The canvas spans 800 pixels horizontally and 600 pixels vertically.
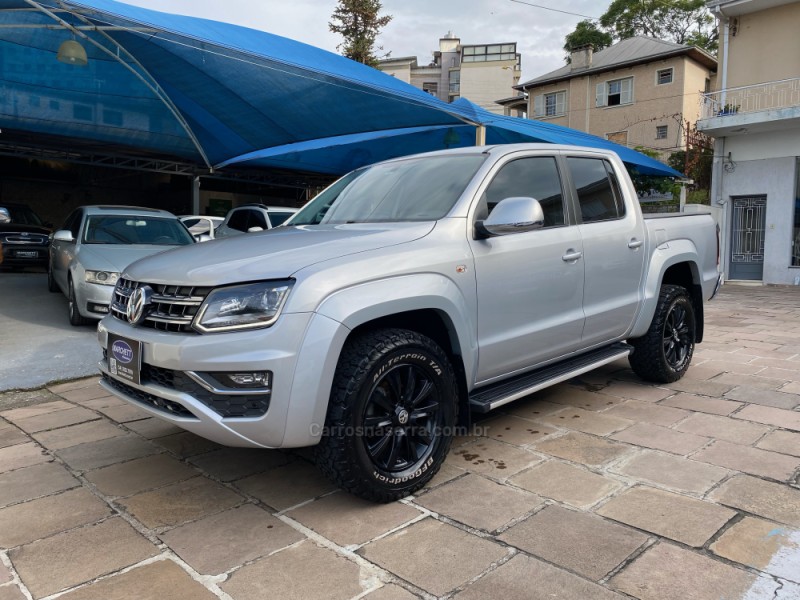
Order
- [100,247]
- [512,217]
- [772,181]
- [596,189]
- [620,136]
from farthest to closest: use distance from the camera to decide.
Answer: [620,136] < [772,181] < [100,247] < [596,189] < [512,217]

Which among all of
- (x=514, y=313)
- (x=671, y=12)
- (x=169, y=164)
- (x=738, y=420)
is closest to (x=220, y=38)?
(x=514, y=313)

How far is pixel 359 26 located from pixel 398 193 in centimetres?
2503

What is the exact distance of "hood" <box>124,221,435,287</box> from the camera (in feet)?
8.51

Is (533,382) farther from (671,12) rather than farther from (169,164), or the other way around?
(671,12)

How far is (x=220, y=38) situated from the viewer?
643 centimetres

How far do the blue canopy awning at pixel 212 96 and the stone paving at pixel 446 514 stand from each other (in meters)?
4.44

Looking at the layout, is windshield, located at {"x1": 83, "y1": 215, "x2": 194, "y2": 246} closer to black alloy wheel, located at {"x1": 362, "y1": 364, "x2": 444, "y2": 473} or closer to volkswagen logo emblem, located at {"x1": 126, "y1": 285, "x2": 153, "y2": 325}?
volkswagen logo emblem, located at {"x1": 126, "y1": 285, "x2": 153, "y2": 325}

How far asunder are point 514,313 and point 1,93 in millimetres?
11583

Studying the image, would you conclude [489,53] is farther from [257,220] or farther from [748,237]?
[257,220]

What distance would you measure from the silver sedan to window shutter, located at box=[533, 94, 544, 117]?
24.9 meters

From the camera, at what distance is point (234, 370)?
2.47 meters

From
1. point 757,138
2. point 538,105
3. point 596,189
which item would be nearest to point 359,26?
point 538,105

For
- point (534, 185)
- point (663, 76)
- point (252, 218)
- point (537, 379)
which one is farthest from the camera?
point (663, 76)

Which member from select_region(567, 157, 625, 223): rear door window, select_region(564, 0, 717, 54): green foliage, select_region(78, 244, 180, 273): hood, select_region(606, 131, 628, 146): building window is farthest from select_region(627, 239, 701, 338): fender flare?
select_region(564, 0, 717, 54): green foliage
